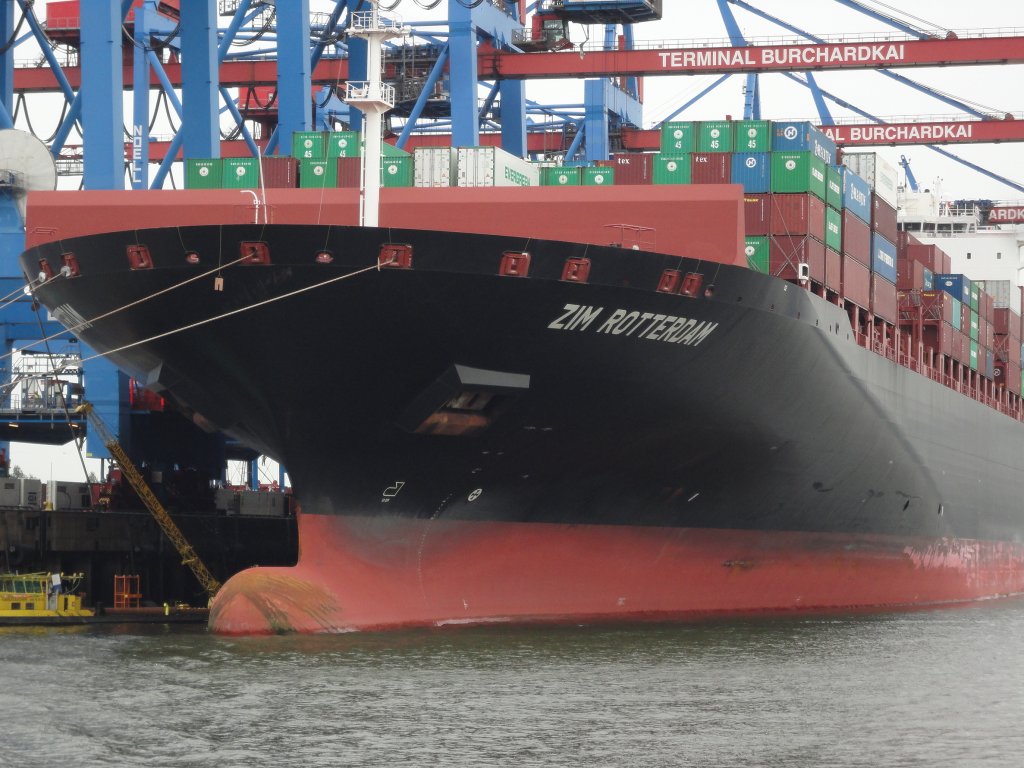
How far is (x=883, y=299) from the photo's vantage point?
30547mm

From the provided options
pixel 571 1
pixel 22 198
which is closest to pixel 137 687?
pixel 22 198

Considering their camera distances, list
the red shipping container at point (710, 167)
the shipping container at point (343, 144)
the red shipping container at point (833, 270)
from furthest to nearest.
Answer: the red shipping container at point (833, 270) < the red shipping container at point (710, 167) < the shipping container at point (343, 144)

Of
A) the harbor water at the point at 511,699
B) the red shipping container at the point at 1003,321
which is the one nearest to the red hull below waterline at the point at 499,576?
the harbor water at the point at 511,699

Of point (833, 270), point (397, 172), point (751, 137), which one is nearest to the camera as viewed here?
point (397, 172)

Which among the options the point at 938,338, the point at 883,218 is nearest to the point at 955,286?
the point at 938,338

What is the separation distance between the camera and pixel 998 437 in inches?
1484

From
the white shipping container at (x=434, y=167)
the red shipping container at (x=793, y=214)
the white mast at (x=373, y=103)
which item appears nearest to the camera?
the white mast at (x=373, y=103)

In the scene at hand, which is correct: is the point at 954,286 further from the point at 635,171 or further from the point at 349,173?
the point at 349,173

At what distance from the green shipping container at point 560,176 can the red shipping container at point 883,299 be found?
23.2 ft

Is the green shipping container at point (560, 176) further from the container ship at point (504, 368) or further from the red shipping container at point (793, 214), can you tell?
the red shipping container at point (793, 214)

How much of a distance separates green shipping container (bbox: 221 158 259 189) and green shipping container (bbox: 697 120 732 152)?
822 centimetres

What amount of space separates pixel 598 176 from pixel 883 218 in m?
7.81

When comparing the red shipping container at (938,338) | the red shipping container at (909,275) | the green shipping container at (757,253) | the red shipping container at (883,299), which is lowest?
the red shipping container at (938,338)

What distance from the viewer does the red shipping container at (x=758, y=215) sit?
26.2 m
